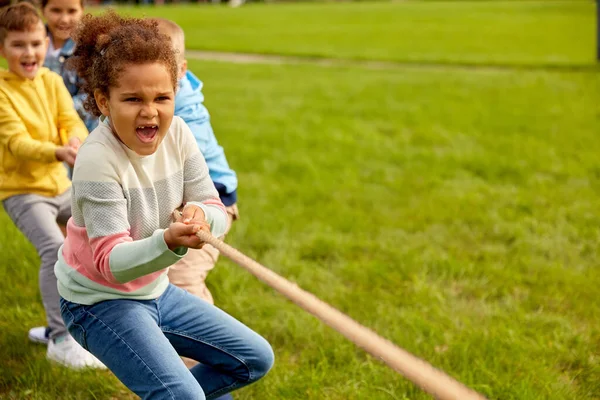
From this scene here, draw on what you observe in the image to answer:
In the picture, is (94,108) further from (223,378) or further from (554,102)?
(554,102)

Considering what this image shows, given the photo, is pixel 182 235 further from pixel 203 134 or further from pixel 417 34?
pixel 417 34

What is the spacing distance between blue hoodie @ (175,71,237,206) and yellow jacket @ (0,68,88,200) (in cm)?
55

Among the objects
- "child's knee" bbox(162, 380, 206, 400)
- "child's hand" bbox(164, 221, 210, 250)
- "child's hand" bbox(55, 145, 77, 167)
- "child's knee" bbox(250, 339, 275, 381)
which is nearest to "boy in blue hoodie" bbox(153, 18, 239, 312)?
"child's hand" bbox(55, 145, 77, 167)

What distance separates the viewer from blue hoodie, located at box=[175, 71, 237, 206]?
2766 millimetres

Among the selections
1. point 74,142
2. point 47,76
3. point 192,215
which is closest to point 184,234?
point 192,215

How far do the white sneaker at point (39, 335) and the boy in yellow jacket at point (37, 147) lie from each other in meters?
0.13

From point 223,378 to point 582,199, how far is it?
11.6 feet

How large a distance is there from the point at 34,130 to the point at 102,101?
1.20 meters

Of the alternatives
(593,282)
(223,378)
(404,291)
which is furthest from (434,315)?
(223,378)

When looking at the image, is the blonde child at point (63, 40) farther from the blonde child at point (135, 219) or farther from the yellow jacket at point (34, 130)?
the blonde child at point (135, 219)

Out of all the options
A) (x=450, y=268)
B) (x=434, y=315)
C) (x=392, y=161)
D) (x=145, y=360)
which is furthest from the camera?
(x=392, y=161)

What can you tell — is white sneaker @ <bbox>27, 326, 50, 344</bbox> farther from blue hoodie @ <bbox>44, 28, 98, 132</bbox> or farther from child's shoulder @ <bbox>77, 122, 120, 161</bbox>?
child's shoulder @ <bbox>77, 122, 120, 161</bbox>

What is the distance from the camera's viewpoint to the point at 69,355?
2836 mm

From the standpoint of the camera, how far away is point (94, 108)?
206cm
